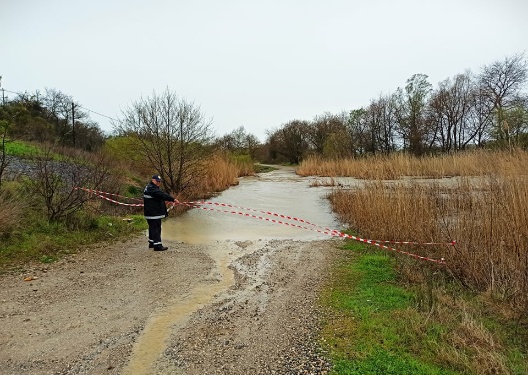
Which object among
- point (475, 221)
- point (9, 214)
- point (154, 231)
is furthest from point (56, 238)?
point (475, 221)

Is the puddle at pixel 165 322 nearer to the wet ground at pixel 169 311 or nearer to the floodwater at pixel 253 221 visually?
the wet ground at pixel 169 311

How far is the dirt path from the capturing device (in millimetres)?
3631

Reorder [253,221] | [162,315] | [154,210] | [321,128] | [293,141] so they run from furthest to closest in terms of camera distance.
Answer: [293,141], [321,128], [253,221], [154,210], [162,315]

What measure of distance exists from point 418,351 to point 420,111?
37.9 m

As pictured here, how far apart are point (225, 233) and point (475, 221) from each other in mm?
6226

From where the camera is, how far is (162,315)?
4.71 metres

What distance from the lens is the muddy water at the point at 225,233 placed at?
13.6 ft

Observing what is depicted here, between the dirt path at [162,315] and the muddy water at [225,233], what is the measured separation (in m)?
0.03

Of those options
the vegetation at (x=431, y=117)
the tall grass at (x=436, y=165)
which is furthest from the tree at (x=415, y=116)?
the tall grass at (x=436, y=165)

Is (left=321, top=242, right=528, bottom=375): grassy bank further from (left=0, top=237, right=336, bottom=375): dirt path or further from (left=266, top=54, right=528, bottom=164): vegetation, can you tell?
(left=266, top=54, right=528, bottom=164): vegetation

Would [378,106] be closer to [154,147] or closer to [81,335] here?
[154,147]

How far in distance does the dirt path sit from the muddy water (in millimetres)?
30

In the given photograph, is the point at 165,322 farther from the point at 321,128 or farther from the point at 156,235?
the point at 321,128

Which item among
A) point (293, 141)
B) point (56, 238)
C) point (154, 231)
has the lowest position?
point (56, 238)
